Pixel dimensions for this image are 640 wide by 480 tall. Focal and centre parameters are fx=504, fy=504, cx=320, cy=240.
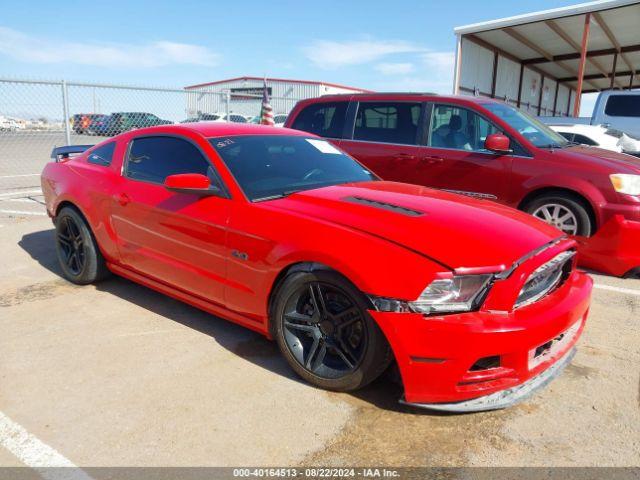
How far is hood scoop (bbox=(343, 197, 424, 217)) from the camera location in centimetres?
283

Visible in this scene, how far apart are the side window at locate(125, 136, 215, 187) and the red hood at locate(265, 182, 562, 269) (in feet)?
2.53

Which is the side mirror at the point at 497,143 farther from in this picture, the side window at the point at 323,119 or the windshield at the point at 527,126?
the side window at the point at 323,119

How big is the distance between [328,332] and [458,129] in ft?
12.3

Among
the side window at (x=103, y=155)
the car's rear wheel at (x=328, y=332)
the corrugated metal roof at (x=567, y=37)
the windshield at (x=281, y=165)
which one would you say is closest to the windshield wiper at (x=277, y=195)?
the windshield at (x=281, y=165)

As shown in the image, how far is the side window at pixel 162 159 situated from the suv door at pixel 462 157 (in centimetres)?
304

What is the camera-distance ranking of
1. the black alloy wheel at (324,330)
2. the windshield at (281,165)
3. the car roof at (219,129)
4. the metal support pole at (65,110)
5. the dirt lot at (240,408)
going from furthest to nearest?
the metal support pole at (65,110) → the car roof at (219,129) → the windshield at (281,165) → the black alloy wheel at (324,330) → the dirt lot at (240,408)

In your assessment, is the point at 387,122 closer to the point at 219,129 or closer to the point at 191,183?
the point at 219,129

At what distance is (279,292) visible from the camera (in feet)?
9.30

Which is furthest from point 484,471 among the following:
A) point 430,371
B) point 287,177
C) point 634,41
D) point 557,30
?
point 634,41

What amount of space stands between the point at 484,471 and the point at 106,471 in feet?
5.29

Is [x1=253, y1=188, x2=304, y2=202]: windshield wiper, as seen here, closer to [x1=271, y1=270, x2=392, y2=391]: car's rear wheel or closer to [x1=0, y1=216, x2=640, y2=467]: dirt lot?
[x1=271, y1=270, x2=392, y2=391]: car's rear wheel

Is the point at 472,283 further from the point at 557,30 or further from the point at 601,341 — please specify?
the point at 557,30

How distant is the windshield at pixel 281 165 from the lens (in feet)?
10.7

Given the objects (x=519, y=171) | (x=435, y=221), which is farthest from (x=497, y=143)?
(x=435, y=221)
